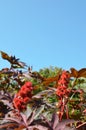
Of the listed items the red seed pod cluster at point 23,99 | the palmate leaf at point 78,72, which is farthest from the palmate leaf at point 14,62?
the red seed pod cluster at point 23,99

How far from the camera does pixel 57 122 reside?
1.21 metres

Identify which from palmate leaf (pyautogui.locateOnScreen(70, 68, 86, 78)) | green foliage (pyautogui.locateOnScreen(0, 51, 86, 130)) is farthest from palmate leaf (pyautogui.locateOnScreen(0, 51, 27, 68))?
palmate leaf (pyautogui.locateOnScreen(70, 68, 86, 78))

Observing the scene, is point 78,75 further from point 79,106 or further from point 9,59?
point 9,59

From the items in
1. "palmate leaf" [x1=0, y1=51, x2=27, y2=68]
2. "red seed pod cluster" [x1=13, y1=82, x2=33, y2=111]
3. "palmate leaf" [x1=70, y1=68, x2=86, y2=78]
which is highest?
"palmate leaf" [x1=0, y1=51, x2=27, y2=68]

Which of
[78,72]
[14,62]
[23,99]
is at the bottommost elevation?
[23,99]

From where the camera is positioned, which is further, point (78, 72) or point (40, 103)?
point (40, 103)

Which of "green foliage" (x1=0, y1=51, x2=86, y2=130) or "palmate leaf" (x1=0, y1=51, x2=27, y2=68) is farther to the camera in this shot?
"palmate leaf" (x1=0, y1=51, x2=27, y2=68)

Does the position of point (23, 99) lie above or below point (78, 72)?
below

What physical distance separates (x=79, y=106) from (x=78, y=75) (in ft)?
0.77

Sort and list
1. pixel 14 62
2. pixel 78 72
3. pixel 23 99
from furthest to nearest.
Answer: pixel 14 62
pixel 78 72
pixel 23 99

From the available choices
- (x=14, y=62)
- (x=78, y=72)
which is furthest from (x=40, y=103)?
(x=14, y=62)

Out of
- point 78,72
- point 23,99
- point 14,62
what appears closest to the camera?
point 23,99

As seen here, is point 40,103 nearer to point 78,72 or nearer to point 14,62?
point 78,72

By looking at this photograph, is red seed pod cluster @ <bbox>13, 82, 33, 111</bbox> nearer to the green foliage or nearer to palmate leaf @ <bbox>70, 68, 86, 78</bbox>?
the green foliage
